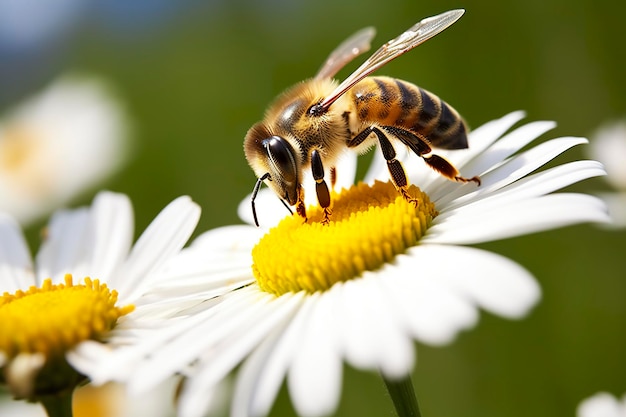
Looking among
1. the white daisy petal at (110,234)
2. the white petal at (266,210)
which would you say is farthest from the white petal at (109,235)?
the white petal at (266,210)

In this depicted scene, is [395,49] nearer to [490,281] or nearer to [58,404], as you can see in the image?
[490,281]

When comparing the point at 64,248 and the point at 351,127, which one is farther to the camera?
the point at 64,248

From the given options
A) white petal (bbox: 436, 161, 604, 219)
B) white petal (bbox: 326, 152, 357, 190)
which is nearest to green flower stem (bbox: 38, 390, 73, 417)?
white petal (bbox: 436, 161, 604, 219)

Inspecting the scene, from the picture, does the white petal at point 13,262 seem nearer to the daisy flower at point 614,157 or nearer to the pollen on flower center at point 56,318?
the pollen on flower center at point 56,318

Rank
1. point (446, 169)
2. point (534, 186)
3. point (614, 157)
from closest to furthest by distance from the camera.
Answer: point (534, 186) < point (446, 169) < point (614, 157)

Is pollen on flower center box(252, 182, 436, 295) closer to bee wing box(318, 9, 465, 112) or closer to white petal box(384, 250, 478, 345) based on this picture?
white petal box(384, 250, 478, 345)

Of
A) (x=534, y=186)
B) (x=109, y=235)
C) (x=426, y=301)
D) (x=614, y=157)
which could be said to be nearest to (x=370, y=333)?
(x=426, y=301)
